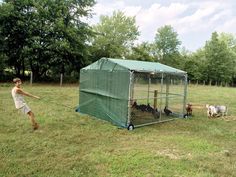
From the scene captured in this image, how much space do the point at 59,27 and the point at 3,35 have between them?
460cm

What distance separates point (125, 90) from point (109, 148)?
255 centimetres

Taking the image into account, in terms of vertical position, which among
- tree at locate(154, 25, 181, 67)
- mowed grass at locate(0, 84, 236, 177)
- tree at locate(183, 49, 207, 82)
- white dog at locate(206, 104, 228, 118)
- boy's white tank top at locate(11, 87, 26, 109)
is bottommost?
mowed grass at locate(0, 84, 236, 177)

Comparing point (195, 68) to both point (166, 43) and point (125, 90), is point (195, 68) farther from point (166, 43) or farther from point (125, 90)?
point (125, 90)

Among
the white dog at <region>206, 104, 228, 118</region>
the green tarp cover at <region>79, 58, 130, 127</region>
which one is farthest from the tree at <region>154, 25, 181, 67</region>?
the green tarp cover at <region>79, 58, 130, 127</region>

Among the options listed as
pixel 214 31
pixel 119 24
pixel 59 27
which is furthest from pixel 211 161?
pixel 214 31

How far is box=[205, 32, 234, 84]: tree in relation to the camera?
45219mm

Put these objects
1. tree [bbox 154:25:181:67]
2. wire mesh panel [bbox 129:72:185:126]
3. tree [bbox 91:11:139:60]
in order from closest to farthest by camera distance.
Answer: wire mesh panel [bbox 129:72:185:126] < tree [bbox 91:11:139:60] < tree [bbox 154:25:181:67]

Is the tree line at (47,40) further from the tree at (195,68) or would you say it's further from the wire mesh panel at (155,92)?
the tree at (195,68)

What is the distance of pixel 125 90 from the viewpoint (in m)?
8.27

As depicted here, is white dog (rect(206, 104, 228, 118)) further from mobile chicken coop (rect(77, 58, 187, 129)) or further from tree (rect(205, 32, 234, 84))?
tree (rect(205, 32, 234, 84))

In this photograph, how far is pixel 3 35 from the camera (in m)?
21.2

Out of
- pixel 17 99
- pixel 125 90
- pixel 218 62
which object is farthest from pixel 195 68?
pixel 17 99

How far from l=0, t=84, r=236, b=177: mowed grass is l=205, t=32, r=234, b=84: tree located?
38144 mm

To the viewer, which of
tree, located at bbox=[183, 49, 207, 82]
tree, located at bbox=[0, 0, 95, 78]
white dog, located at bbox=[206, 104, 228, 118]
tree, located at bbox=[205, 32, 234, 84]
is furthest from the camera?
tree, located at bbox=[205, 32, 234, 84]
